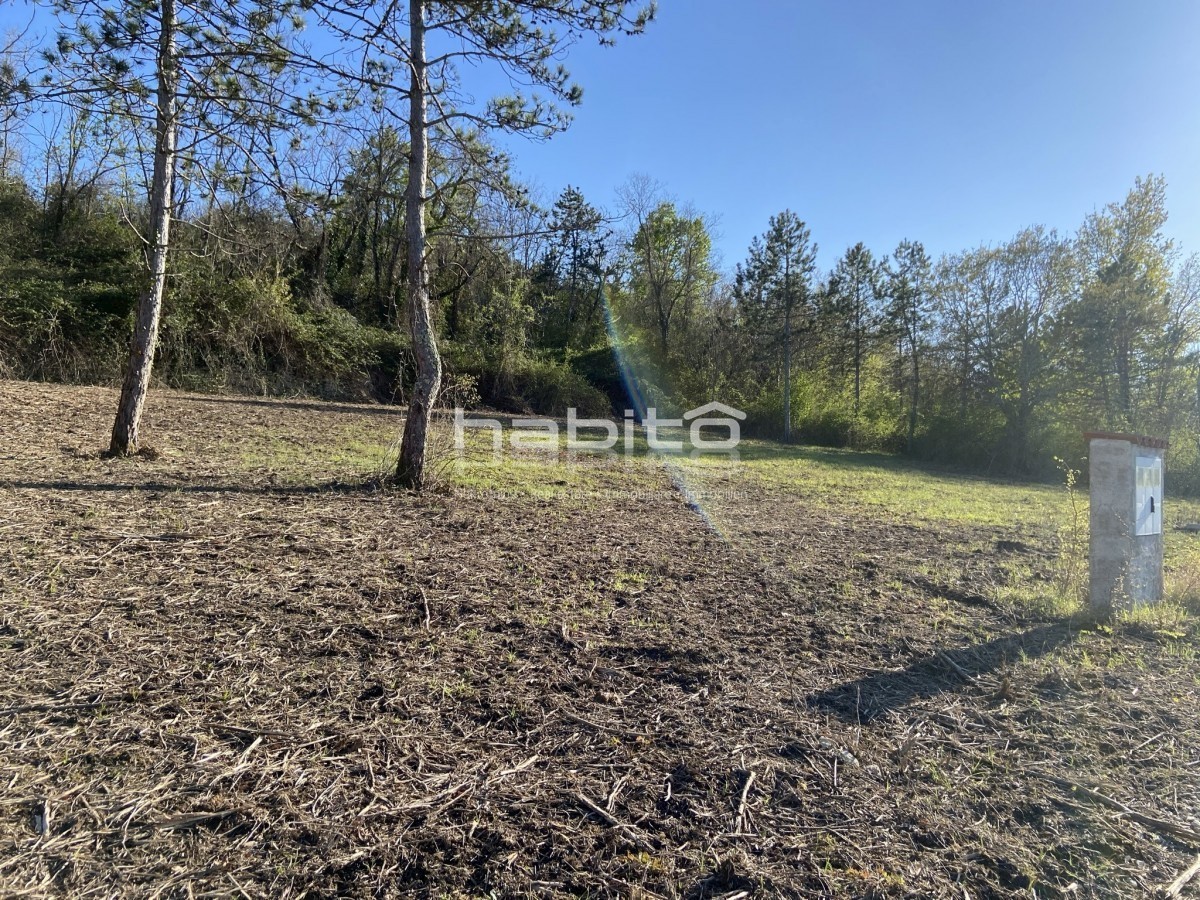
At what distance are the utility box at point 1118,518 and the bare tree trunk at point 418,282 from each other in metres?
5.32

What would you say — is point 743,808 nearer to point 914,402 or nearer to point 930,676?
point 930,676

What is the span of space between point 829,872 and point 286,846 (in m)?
1.45

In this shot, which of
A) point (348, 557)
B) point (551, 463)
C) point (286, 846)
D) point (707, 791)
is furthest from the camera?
point (551, 463)

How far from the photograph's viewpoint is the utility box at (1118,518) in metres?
3.80

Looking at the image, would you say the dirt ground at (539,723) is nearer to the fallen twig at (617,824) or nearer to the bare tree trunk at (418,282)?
the fallen twig at (617,824)

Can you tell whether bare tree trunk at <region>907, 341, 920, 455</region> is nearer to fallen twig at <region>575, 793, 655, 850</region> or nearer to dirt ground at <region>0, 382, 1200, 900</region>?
dirt ground at <region>0, 382, 1200, 900</region>

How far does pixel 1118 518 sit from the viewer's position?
3.83 metres

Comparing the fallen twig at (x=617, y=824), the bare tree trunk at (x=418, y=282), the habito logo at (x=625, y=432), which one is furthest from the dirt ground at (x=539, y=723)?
the habito logo at (x=625, y=432)

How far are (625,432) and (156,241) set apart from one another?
12.5 meters

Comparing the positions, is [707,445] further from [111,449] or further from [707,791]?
[707,791]

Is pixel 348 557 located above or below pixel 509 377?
below

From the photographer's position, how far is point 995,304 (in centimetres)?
1722

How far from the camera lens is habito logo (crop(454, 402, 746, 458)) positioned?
12602mm

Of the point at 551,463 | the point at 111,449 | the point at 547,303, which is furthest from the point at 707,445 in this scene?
the point at 111,449
